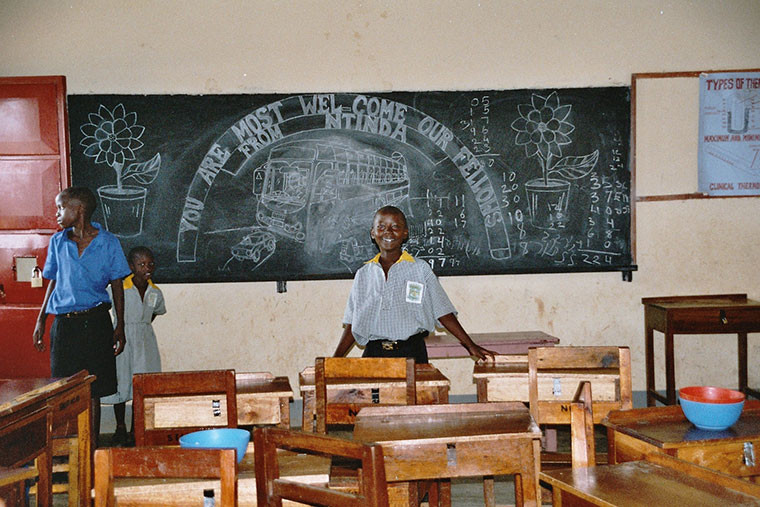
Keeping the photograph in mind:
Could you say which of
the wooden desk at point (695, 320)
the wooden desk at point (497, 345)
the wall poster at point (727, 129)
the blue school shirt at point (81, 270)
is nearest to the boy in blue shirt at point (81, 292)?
the blue school shirt at point (81, 270)

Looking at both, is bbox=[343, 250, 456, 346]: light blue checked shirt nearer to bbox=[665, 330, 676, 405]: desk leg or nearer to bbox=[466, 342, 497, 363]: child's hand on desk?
bbox=[466, 342, 497, 363]: child's hand on desk

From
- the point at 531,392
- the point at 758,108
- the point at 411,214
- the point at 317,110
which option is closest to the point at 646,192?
the point at 758,108

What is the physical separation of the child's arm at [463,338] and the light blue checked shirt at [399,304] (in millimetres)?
35

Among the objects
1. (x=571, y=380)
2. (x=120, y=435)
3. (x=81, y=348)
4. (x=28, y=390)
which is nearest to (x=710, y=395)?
(x=571, y=380)

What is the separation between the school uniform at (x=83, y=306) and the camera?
3.85 meters

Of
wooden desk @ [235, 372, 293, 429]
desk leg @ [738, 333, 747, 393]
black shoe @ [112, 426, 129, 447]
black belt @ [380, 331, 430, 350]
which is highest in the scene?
black belt @ [380, 331, 430, 350]

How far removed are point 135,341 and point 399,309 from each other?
1968 millimetres

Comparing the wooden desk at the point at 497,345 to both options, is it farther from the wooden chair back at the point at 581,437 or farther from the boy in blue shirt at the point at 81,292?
the wooden chair back at the point at 581,437

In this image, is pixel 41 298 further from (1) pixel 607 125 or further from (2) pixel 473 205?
(1) pixel 607 125

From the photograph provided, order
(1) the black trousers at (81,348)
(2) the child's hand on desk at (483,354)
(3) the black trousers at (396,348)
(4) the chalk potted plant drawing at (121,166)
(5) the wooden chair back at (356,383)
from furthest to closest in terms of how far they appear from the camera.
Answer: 1. (4) the chalk potted plant drawing at (121,166)
2. (1) the black trousers at (81,348)
3. (3) the black trousers at (396,348)
4. (2) the child's hand on desk at (483,354)
5. (5) the wooden chair back at (356,383)

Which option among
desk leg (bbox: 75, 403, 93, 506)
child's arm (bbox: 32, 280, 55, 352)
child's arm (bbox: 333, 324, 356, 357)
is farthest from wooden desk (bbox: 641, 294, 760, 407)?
child's arm (bbox: 32, 280, 55, 352)

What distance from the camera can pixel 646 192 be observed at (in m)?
5.27

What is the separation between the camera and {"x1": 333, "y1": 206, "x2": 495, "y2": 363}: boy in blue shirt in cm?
355

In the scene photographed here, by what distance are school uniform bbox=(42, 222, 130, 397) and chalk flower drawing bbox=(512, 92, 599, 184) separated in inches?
111
